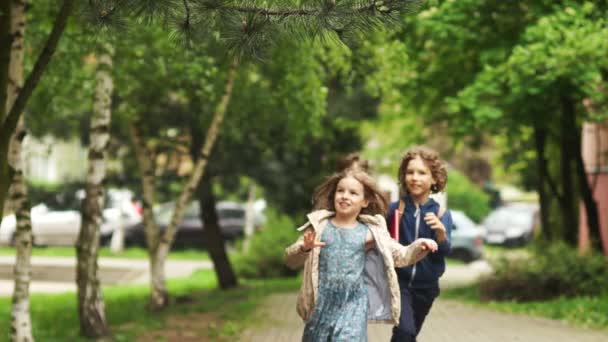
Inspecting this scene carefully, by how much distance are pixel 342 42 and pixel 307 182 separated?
17.6 meters

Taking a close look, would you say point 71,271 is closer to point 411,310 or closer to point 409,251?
point 411,310

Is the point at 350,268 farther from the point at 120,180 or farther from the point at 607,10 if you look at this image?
the point at 120,180

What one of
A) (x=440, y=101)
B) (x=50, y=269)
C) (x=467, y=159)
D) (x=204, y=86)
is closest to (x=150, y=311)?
(x=204, y=86)

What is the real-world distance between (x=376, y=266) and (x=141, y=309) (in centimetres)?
1080

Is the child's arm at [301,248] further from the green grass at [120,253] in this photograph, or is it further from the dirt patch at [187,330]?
the green grass at [120,253]

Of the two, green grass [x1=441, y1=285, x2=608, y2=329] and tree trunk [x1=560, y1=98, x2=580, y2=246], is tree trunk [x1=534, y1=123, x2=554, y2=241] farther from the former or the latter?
green grass [x1=441, y1=285, x2=608, y2=329]

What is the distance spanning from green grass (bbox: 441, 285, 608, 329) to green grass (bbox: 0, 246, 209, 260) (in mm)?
17809

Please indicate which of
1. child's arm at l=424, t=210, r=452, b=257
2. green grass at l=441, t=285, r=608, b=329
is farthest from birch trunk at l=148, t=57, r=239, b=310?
child's arm at l=424, t=210, r=452, b=257

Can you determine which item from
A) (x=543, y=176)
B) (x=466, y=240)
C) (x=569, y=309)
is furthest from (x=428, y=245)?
(x=466, y=240)

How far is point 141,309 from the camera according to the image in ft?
55.4

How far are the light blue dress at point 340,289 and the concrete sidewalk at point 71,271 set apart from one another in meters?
16.3

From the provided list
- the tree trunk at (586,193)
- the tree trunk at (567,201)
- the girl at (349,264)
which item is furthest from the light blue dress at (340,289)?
the tree trunk at (567,201)

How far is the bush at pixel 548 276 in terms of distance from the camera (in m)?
16.6

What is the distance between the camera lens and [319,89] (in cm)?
1519
